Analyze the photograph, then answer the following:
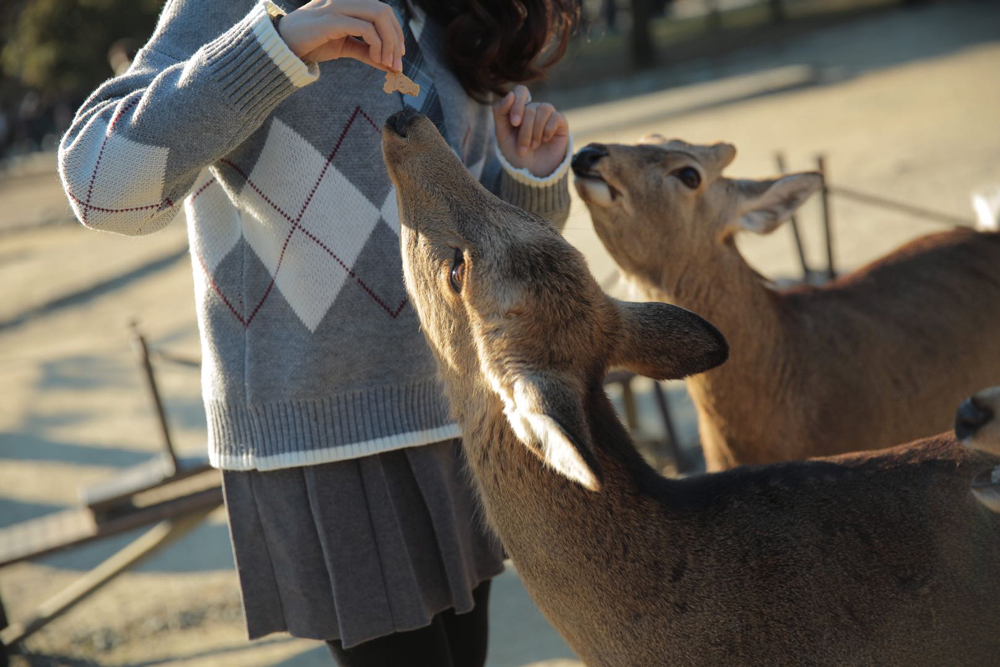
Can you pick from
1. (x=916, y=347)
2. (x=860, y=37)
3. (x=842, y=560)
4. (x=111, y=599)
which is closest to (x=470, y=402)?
(x=842, y=560)

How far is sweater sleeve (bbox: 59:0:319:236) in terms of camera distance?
189 cm

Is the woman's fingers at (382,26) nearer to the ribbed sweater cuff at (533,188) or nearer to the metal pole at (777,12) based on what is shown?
the ribbed sweater cuff at (533,188)

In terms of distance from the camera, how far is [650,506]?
7.47ft

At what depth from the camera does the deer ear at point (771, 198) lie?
366 cm

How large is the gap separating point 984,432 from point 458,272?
3.98 feet

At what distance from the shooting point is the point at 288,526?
231 cm

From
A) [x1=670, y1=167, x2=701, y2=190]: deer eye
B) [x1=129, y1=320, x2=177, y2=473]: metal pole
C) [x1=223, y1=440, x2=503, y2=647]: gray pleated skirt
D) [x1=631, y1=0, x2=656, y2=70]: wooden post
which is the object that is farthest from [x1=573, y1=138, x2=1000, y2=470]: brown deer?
[x1=631, y1=0, x2=656, y2=70]: wooden post

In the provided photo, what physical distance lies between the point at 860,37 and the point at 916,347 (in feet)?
65.5

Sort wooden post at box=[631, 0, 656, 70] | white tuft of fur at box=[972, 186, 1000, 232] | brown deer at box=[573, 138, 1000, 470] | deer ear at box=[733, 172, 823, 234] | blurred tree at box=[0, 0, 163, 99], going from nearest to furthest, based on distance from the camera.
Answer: brown deer at box=[573, 138, 1000, 470]
deer ear at box=[733, 172, 823, 234]
white tuft of fur at box=[972, 186, 1000, 232]
wooden post at box=[631, 0, 656, 70]
blurred tree at box=[0, 0, 163, 99]

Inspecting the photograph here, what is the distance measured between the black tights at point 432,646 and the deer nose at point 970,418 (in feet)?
4.35

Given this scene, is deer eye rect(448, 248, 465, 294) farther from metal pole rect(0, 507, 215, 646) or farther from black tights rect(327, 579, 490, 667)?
metal pole rect(0, 507, 215, 646)

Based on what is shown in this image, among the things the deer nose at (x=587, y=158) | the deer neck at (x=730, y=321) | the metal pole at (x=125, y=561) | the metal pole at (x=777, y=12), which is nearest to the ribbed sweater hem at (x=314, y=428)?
the deer nose at (x=587, y=158)

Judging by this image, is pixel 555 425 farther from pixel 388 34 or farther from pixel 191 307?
pixel 191 307

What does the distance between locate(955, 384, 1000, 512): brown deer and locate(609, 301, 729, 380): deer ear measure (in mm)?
535
